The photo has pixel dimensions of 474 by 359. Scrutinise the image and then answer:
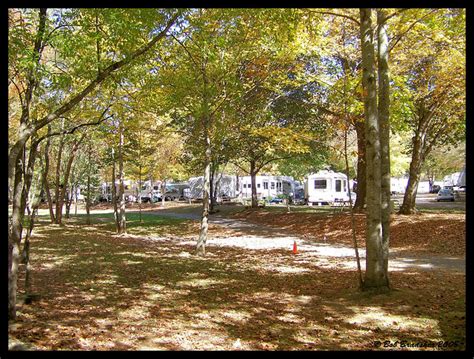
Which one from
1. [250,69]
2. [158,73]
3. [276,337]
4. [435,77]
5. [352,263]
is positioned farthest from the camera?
[435,77]

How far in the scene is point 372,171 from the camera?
6391 mm

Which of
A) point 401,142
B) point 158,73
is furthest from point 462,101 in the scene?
point 401,142

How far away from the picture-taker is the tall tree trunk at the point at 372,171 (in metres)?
6.37

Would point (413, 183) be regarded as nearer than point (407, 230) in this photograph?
No

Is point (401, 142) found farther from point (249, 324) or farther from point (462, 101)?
point (249, 324)

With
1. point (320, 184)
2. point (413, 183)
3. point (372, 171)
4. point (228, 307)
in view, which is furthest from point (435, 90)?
point (320, 184)

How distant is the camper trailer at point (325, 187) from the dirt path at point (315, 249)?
13044 millimetres

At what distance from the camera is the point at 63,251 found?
11.8m

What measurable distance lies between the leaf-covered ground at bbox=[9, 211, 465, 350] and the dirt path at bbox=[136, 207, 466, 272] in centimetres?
53

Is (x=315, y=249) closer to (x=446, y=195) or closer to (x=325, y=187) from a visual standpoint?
(x=325, y=187)

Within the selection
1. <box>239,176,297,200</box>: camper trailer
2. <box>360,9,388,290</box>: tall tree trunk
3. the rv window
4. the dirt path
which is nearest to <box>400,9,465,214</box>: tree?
<box>360,9,388,290</box>: tall tree trunk

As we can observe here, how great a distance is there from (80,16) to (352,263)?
8234mm

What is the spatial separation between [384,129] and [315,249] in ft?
21.6

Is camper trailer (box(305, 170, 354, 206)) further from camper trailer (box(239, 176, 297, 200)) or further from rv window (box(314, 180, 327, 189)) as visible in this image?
camper trailer (box(239, 176, 297, 200))
